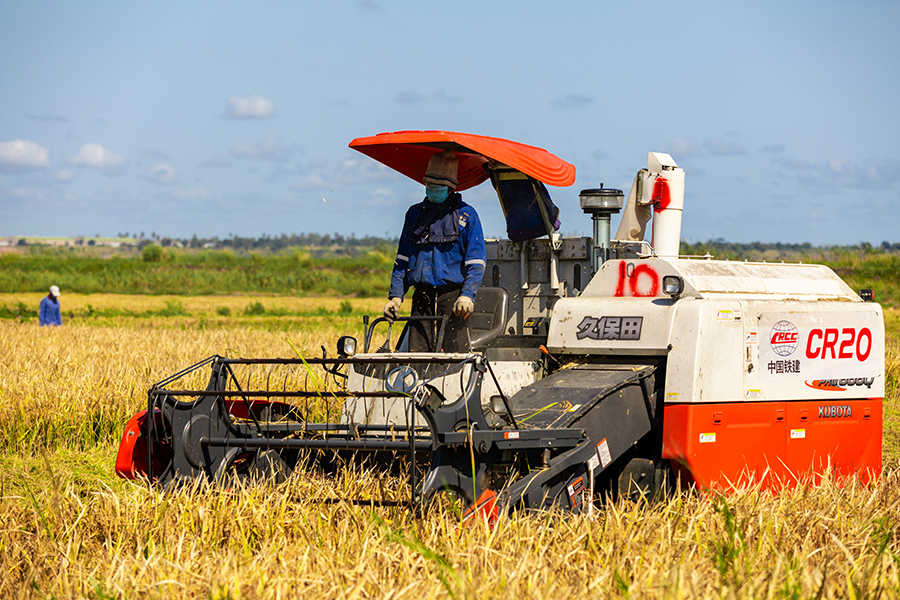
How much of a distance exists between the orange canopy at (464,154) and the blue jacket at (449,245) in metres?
0.43

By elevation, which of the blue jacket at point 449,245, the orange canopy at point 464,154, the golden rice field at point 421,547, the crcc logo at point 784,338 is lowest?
the golden rice field at point 421,547

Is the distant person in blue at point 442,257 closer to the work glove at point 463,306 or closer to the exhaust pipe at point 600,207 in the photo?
the work glove at point 463,306

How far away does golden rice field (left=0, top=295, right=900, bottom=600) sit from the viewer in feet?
11.8

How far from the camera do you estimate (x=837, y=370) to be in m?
6.31

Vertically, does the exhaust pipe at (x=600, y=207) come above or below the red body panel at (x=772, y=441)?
above

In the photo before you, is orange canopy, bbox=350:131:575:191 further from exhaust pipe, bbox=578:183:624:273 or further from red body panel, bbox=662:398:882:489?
red body panel, bbox=662:398:882:489

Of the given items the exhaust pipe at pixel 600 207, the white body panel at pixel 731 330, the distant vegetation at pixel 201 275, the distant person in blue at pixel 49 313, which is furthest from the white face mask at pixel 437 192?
the distant vegetation at pixel 201 275

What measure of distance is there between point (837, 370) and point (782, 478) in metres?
0.86

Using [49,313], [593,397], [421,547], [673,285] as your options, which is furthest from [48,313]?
[421,547]

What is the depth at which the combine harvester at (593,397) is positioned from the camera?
5055 mm

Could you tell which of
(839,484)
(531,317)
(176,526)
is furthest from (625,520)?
(531,317)

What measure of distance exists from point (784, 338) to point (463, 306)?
2.09 m

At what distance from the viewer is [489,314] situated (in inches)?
269

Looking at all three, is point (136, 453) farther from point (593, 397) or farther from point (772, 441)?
point (772, 441)
